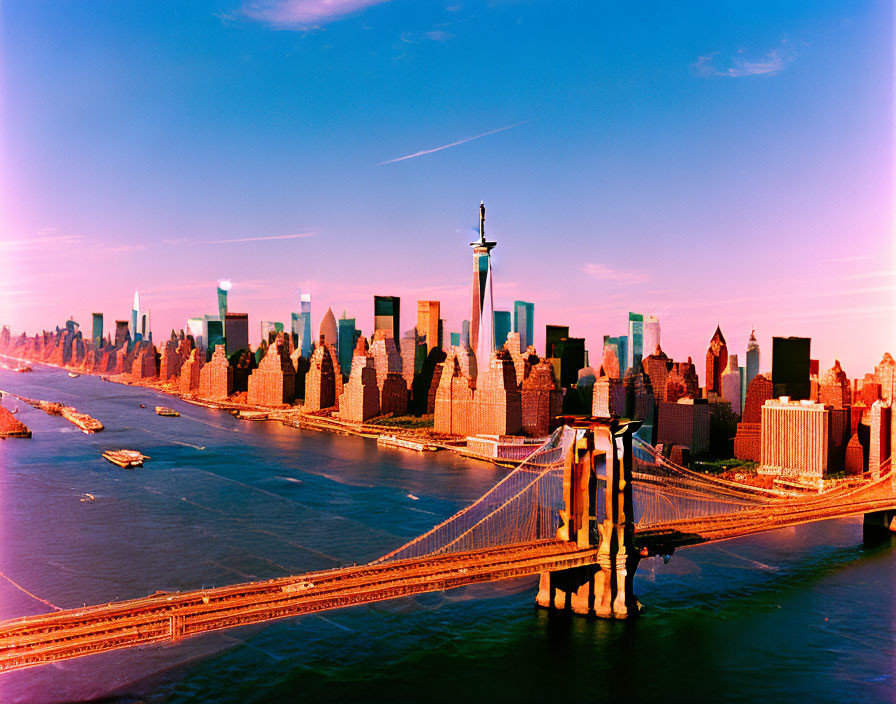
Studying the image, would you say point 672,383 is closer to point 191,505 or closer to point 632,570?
point 191,505

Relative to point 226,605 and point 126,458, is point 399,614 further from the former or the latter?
point 126,458

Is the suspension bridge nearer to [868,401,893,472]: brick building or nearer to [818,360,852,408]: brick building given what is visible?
[868,401,893,472]: brick building

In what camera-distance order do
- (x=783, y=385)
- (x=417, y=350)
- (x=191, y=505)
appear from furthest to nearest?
(x=417, y=350), (x=783, y=385), (x=191, y=505)

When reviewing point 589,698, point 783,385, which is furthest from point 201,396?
point 589,698

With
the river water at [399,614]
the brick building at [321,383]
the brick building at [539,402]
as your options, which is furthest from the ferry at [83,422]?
the brick building at [539,402]

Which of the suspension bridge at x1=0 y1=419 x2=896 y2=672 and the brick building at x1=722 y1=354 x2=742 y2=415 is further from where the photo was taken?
the brick building at x1=722 y1=354 x2=742 y2=415

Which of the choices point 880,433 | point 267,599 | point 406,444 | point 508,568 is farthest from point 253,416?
point 267,599

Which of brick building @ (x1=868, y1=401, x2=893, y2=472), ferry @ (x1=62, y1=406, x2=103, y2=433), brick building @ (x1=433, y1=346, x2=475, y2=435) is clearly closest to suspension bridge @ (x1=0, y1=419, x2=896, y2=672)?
brick building @ (x1=868, y1=401, x2=893, y2=472)
